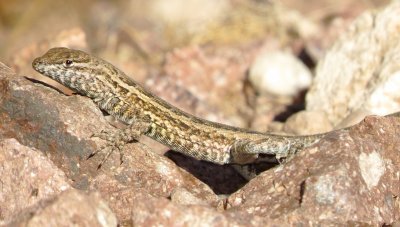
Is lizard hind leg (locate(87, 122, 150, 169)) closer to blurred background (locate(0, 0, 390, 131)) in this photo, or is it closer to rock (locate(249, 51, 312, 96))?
blurred background (locate(0, 0, 390, 131))

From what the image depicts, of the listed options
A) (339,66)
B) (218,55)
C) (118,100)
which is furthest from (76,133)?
(218,55)

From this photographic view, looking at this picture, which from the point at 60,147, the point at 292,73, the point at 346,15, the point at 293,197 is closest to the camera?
the point at 293,197

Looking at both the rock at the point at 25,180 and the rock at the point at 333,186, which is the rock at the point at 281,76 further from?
the rock at the point at 25,180

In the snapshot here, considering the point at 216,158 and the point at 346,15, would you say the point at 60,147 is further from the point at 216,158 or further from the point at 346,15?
the point at 346,15

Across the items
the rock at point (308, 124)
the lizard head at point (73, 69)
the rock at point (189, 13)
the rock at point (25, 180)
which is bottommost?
the rock at point (25, 180)

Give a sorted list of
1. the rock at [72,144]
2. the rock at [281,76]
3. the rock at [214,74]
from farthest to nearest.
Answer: the rock at [214,74] < the rock at [281,76] < the rock at [72,144]

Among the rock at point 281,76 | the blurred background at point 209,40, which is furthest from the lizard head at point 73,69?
the rock at point 281,76
